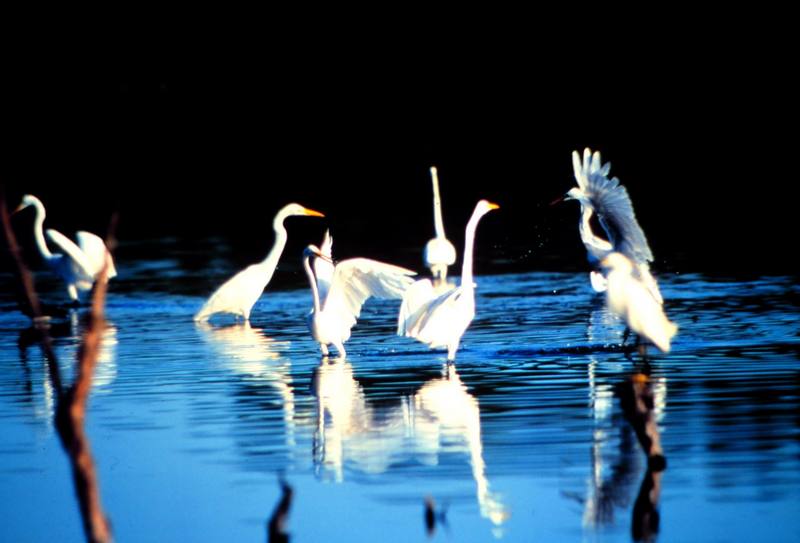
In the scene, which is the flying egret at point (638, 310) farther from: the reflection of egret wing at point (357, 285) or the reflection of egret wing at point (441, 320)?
the reflection of egret wing at point (357, 285)

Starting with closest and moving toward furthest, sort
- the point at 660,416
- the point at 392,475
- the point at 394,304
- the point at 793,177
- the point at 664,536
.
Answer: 1. the point at 664,536
2. the point at 392,475
3. the point at 660,416
4. the point at 394,304
5. the point at 793,177

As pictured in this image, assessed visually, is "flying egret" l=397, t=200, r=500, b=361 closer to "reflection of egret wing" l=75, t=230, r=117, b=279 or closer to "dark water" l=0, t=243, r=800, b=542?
"dark water" l=0, t=243, r=800, b=542

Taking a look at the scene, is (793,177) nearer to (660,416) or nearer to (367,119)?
(367,119)

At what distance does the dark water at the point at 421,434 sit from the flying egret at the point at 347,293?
0.22 m

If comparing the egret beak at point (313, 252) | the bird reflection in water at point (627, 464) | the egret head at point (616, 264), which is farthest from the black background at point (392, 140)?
the bird reflection in water at point (627, 464)

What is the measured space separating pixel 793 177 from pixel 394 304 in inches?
520

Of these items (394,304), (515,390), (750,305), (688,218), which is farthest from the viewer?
(688,218)

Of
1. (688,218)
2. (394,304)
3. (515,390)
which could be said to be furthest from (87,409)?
(688,218)

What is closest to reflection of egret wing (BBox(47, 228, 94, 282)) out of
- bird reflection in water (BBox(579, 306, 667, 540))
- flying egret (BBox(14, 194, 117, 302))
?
flying egret (BBox(14, 194, 117, 302))

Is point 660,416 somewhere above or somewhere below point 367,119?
below

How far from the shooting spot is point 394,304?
50.8 ft

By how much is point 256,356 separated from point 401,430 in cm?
344

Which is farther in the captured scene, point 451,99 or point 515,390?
point 451,99

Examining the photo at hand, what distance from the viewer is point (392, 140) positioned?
3294cm
